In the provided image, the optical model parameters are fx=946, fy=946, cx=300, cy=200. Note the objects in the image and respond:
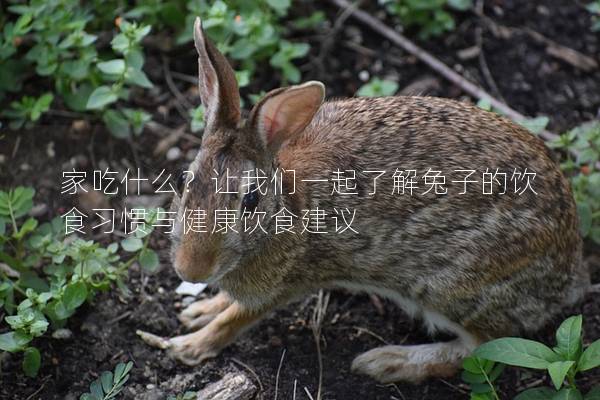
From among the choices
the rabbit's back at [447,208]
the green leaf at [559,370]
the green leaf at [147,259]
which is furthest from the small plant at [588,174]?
the green leaf at [147,259]

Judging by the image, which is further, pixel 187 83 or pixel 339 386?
pixel 187 83

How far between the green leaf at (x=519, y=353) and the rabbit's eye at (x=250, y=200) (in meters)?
1.26

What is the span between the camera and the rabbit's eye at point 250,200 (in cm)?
444

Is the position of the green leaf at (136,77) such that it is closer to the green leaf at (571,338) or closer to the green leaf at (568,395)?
the green leaf at (571,338)

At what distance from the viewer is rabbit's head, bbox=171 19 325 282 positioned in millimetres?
4324

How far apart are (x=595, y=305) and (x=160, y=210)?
2.58 metres

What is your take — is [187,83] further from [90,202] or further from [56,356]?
[56,356]

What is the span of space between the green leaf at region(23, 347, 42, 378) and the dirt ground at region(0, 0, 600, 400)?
166mm

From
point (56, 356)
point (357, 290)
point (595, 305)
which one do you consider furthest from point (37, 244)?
point (595, 305)

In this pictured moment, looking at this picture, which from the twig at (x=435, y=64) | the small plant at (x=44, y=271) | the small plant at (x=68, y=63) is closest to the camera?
the small plant at (x=44, y=271)

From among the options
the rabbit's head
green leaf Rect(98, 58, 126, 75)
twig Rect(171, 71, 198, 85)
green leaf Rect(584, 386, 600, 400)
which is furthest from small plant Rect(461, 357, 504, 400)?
twig Rect(171, 71, 198, 85)

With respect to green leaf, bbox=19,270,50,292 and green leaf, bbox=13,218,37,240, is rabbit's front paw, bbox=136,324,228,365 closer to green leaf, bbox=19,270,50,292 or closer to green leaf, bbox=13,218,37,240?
green leaf, bbox=19,270,50,292

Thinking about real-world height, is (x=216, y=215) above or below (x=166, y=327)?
above

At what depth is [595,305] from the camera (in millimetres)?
5520
